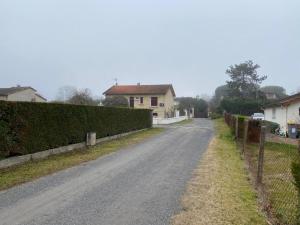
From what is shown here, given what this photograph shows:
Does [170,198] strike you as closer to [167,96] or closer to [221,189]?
[221,189]

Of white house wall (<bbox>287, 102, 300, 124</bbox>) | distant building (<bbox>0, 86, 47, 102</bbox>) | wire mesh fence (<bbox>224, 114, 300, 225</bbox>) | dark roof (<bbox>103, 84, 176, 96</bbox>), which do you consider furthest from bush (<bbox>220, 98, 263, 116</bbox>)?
wire mesh fence (<bbox>224, 114, 300, 225</bbox>)

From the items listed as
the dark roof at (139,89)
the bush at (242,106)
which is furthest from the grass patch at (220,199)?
the bush at (242,106)

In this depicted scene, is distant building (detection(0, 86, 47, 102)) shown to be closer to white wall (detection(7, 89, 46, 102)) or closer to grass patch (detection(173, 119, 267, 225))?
white wall (detection(7, 89, 46, 102))

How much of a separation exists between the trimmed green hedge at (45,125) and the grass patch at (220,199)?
6.49 m

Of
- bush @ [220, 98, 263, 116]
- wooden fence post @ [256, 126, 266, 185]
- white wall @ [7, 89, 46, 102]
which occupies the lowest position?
wooden fence post @ [256, 126, 266, 185]

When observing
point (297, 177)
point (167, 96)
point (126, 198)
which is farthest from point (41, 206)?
point (167, 96)

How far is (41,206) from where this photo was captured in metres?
8.48

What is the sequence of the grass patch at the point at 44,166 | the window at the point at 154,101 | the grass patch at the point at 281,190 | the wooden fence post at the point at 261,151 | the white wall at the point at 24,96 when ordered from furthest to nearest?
the window at the point at 154,101 < the white wall at the point at 24,96 < the grass patch at the point at 44,166 < the wooden fence post at the point at 261,151 < the grass patch at the point at 281,190

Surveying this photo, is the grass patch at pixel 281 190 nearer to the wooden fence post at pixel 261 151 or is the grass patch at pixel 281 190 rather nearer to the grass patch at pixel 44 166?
the wooden fence post at pixel 261 151

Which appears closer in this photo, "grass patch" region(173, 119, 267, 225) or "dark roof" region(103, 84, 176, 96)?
"grass patch" region(173, 119, 267, 225)

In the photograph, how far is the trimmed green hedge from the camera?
14594mm

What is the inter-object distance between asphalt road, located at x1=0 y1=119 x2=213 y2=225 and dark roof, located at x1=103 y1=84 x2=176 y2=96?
55476mm

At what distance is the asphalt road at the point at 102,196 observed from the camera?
25.0 feet

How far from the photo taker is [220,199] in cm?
936
